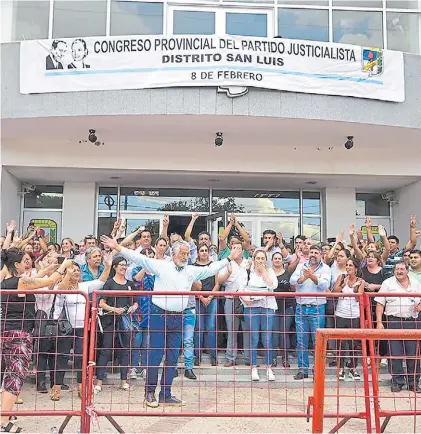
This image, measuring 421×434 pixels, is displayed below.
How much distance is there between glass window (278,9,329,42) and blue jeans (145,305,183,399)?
6.86m

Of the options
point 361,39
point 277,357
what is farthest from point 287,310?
point 361,39

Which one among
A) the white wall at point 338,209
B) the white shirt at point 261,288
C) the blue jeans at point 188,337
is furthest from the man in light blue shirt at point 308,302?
the white wall at point 338,209

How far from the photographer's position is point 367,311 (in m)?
→ 5.12

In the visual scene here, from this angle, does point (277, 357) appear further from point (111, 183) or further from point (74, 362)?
point (111, 183)

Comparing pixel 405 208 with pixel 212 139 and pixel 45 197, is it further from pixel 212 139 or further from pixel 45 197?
pixel 45 197

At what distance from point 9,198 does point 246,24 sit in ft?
20.8

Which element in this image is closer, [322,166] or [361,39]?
[361,39]

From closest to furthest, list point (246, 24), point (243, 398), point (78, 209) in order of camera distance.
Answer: point (243, 398), point (246, 24), point (78, 209)

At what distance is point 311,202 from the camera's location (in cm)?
1235

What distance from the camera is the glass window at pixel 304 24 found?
33.1ft

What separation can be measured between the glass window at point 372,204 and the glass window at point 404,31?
12.2ft

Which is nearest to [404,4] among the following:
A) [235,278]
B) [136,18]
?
[136,18]

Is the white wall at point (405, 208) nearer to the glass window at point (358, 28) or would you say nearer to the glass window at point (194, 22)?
the glass window at point (358, 28)

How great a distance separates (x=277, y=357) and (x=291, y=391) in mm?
476
